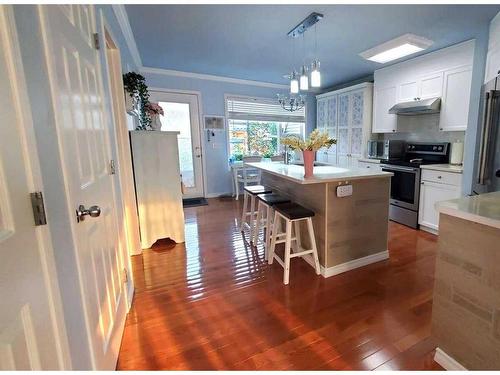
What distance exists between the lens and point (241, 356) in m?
1.44

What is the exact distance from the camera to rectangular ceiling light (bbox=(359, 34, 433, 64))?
2.27 meters

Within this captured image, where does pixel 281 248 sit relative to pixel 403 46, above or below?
below

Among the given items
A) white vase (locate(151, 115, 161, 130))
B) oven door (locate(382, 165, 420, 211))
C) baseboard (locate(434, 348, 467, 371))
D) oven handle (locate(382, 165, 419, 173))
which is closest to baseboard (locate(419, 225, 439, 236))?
oven door (locate(382, 165, 420, 211))

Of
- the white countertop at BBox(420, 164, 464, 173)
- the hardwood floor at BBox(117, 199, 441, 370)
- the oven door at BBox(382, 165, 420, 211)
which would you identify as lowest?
the hardwood floor at BBox(117, 199, 441, 370)

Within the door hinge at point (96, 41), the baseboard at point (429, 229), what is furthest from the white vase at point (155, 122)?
the baseboard at point (429, 229)

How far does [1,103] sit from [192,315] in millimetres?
1618

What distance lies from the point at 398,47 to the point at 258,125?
3.42 m

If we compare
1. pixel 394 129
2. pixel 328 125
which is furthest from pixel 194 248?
pixel 328 125

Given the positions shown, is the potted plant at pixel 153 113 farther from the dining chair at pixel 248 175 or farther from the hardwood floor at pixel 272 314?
the dining chair at pixel 248 175

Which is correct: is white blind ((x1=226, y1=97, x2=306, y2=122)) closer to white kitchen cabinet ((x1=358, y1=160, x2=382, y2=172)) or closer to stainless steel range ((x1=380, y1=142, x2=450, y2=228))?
white kitchen cabinet ((x1=358, y1=160, x2=382, y2=172))

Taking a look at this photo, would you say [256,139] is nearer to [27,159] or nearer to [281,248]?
[281,248]

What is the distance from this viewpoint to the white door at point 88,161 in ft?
3.15

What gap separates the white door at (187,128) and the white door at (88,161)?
10.6 feet

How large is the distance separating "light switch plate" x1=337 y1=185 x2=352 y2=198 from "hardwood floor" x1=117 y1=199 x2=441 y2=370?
723 millimetres
